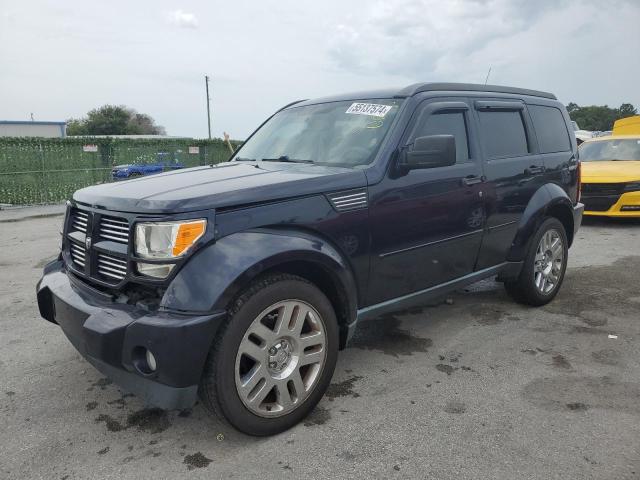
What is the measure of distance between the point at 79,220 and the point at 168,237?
37.5 inches

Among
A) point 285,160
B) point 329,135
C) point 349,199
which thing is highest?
point 329,135

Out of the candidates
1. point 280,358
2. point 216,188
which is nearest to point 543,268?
point 280,358

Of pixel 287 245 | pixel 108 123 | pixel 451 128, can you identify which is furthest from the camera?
pixel 108 123

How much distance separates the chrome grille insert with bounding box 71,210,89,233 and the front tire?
3.68 feet

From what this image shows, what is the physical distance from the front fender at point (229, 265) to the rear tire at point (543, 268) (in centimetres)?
260

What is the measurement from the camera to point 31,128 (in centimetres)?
4684

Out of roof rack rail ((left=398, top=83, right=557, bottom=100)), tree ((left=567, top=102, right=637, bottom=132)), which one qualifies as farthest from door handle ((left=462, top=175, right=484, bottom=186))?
tree ((left=567, top=102, right=637, bottom=132))

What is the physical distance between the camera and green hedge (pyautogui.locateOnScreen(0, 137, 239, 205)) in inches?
574

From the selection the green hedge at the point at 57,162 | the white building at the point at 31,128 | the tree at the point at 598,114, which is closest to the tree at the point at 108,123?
the white building at the point at 31,128

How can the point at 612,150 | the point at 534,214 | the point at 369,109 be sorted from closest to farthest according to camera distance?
the point at 369,109 < the point at 534,214 < the point at 612,150

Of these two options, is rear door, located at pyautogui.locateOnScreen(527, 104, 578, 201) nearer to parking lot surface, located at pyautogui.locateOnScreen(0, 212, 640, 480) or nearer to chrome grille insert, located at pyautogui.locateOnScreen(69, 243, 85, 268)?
parking lot surface, located at pyautogui.locateOnScreen(0, 212, 640, 480)

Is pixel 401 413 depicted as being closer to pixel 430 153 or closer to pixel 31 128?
pixel 430 153

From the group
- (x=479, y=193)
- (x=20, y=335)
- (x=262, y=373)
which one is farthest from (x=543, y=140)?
(x=20, y=335)

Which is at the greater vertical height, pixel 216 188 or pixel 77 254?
pixel 216 188
